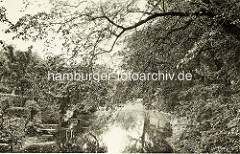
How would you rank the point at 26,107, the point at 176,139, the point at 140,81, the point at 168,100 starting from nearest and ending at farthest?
the point at 140,81 < the point at 168,100 < the point at 176,139 < the point at 26,107

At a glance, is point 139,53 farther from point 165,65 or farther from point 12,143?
point 12,143

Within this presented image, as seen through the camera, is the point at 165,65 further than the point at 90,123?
No

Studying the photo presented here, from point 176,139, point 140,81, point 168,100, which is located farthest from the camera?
point 176,139

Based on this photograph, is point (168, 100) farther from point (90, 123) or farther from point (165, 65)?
point (90, 123)

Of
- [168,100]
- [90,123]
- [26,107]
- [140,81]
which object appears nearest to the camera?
[140,81]

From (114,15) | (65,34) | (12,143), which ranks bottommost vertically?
(12,143)

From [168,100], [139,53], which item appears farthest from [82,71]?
[168,100]

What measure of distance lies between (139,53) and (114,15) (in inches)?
30.5

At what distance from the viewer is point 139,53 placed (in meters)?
4.14

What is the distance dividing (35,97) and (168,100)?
4.07 m

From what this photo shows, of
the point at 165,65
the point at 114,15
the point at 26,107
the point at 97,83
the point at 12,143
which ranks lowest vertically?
the point at 12,143

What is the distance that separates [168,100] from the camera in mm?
5195

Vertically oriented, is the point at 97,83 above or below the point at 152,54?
below

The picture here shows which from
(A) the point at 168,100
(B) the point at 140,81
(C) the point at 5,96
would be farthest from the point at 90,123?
(B) the point at 140,81
